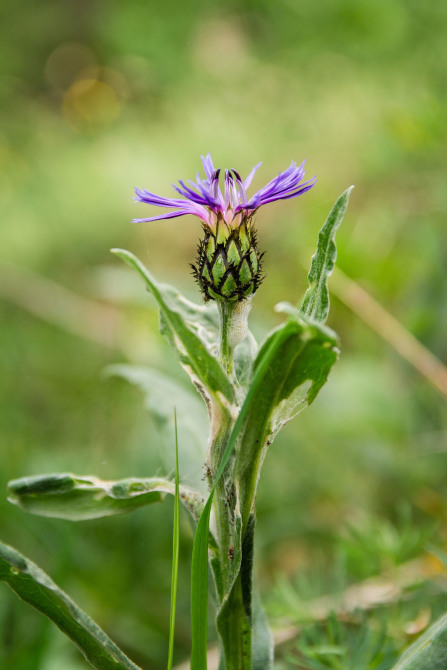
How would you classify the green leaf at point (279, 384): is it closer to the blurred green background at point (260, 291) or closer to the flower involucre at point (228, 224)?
the flower involucre at point (228, 224)

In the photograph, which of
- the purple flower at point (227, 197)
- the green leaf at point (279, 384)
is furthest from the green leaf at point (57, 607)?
the purple flower at point (227, 197)

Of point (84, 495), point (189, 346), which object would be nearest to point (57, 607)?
point (84, 495)

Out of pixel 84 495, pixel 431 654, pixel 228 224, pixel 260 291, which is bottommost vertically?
pixel 431 654

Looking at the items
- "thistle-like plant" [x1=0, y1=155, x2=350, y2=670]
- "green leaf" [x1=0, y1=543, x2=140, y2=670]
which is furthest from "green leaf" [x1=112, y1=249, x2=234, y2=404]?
"green leaf" [x1=0, y1=543, x2=140, y2=670]

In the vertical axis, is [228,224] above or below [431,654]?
above

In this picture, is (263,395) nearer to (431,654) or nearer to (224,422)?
(224,422)

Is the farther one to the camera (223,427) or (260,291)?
(260,291)

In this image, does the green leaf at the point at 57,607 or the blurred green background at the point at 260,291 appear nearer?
the green leaf at the point at 57,607
